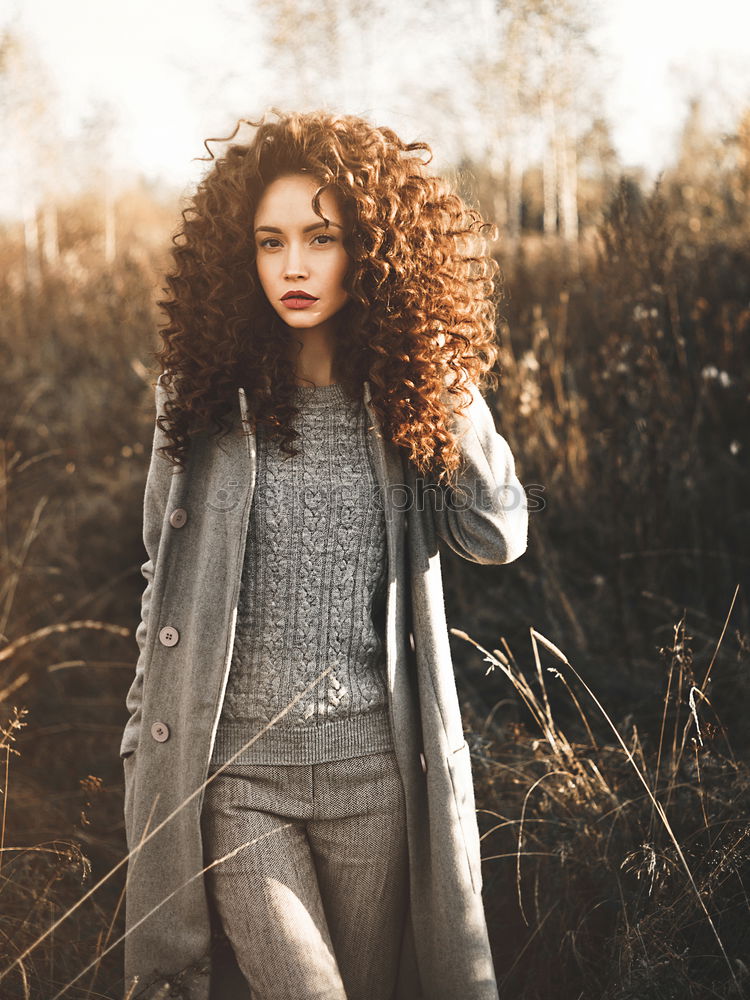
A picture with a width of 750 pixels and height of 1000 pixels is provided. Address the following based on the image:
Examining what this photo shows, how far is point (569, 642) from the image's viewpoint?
121 inches

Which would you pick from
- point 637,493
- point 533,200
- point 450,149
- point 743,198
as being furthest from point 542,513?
point 533,200

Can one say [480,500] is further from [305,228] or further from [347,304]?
[305,228]

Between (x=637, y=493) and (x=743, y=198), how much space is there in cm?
270

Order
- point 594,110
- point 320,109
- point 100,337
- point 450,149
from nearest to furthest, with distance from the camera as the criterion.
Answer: point 320,109, point 100,337, point 594,110, point 450,149

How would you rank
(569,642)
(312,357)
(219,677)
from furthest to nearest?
(569,642) < (312,357) < (219,677)

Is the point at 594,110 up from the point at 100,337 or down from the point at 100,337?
up

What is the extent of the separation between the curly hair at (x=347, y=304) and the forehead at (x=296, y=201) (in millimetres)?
19

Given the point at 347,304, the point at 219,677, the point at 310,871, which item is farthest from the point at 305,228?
the point at 310,871

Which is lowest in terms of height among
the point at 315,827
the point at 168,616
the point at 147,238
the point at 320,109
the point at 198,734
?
the point at 315,827

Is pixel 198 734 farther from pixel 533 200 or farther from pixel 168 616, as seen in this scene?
pixel 533 200

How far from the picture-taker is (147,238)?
9.29 m

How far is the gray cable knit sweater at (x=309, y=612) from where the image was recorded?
159 cm

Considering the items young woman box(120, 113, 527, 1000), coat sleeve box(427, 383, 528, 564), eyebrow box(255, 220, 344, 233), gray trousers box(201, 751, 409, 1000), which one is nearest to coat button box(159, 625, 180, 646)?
young woman box(120, 113, 527, 1000)

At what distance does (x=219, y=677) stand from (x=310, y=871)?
1.33 feet
